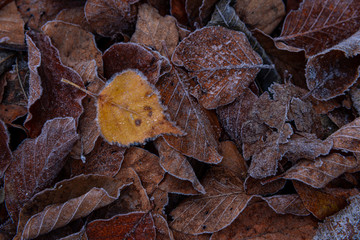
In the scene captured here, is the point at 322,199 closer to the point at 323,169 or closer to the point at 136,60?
the point at 323,169

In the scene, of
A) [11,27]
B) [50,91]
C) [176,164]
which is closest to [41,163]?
[50,91]

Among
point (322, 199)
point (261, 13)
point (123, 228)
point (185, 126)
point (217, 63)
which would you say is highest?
point (261, 13)

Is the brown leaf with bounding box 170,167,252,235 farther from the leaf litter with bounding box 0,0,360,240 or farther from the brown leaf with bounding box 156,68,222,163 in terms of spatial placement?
the brown leaf with bounding box 156,68,222,163

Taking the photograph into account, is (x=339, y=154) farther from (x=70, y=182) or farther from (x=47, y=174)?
(x=47, y=174)

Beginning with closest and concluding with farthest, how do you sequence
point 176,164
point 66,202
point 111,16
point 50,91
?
point 66,202 → point 176,164 → point 50,91 → point 111,16

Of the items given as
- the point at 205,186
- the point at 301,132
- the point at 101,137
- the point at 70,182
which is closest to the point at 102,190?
the point at 70,182

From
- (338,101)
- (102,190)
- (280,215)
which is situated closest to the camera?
(102,190)

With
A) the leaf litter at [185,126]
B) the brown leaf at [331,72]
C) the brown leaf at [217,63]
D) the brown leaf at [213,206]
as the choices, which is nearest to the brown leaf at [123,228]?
the leaf litter at [185,126]

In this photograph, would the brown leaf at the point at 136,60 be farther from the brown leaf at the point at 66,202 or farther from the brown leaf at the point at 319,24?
the brown leaf at the point at 319,24
